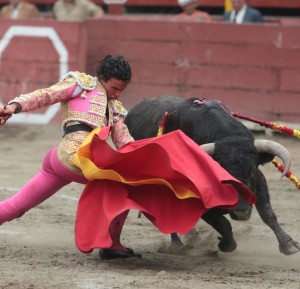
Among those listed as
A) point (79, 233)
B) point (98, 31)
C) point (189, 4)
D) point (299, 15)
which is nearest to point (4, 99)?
point (98, 31)

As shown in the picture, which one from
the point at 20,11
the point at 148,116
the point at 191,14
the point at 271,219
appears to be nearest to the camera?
the point at 271,219

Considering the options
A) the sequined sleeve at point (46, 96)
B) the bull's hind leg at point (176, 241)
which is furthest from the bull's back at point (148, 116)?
the sequined sleeve at point (46, 96)

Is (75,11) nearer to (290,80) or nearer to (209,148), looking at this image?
(290,80)

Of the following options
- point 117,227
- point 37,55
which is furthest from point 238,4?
point 117,227

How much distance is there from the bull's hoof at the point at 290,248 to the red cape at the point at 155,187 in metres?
0.51

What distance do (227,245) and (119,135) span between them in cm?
79

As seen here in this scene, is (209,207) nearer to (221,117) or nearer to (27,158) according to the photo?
(221,117)

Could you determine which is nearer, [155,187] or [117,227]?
[155,187]

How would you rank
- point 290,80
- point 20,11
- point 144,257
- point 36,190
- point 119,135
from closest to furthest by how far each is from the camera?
point 36,190, point 119,135, point 144,257, point 290,80, point 20,11

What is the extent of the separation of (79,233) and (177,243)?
917mm

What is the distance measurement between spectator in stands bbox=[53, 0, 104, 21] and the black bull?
13.9 feet

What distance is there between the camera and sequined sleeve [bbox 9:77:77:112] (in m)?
4.41

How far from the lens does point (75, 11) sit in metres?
9.74

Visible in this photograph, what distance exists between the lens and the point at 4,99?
9.66 metres
